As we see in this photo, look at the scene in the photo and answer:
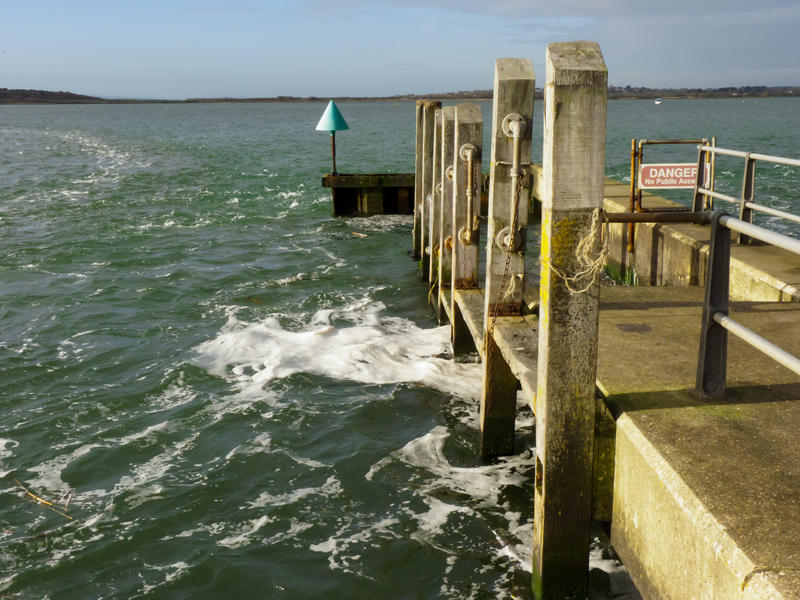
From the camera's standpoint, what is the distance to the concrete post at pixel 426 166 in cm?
1084

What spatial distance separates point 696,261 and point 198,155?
1487 inches

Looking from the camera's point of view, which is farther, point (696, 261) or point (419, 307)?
point (419, 307)

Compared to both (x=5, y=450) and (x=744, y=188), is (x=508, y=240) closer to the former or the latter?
(x=744, y=188)

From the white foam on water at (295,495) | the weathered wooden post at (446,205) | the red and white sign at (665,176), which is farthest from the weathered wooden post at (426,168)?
the white foam on water at (295,495)

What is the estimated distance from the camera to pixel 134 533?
17.7 feet

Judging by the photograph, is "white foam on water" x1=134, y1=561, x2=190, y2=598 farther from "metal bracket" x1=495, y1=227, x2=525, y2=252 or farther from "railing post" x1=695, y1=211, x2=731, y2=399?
"railing post" x1=695, y1=211, x2=731, y2=399

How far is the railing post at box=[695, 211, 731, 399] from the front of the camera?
3381 mm

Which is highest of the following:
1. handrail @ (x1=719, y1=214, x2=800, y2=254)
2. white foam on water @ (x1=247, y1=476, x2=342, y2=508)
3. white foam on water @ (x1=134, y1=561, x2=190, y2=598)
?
handrail @ (x1=719, y1=214, x2=800, y2=254)

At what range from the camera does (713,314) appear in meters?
3.47

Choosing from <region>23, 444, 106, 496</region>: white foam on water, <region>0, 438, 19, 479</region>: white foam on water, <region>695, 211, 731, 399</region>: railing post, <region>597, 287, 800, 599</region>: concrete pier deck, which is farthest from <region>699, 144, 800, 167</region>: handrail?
<region>0, 438, 19, 479</region>: white foam on water

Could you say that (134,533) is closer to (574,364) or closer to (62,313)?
(574,364)

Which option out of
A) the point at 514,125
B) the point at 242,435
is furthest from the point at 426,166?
the point at 514,125

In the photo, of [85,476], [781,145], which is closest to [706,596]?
[85,476]

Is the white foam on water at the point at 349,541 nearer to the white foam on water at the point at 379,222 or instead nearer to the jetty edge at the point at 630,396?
the jetty edge at the point at 630,396
